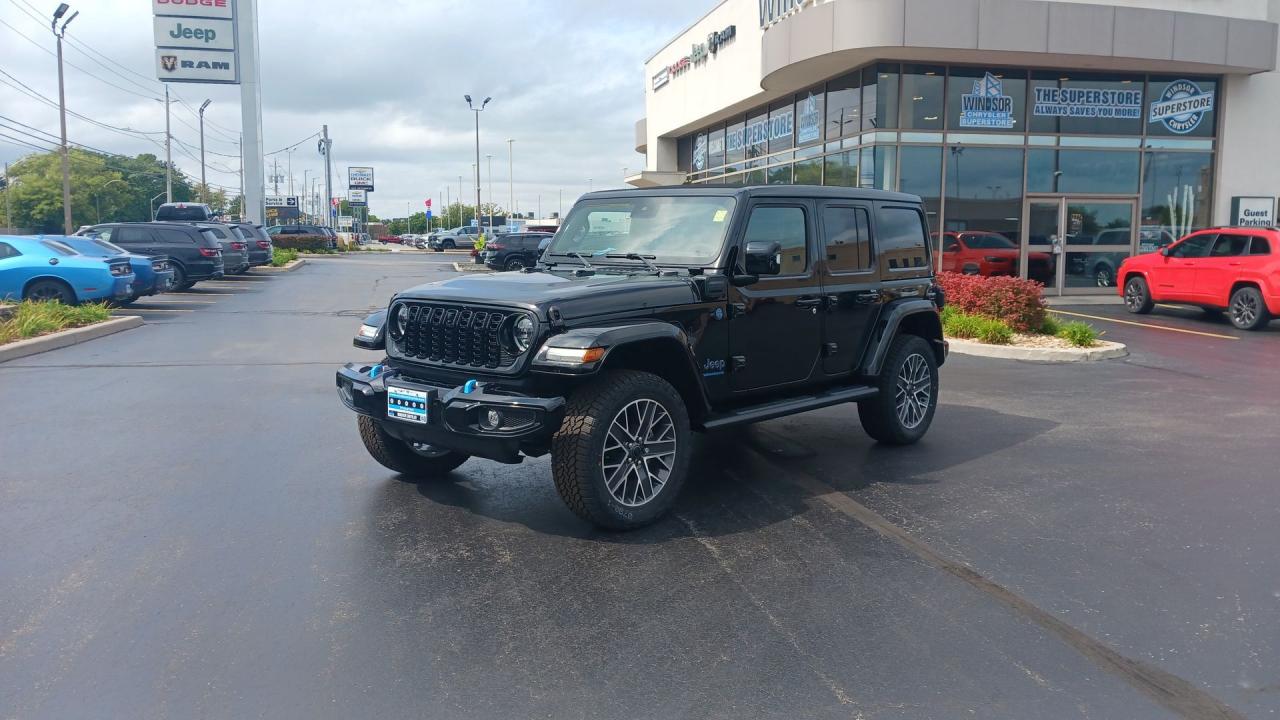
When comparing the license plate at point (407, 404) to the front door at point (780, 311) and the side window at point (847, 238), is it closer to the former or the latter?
the front door at point (780, 311)

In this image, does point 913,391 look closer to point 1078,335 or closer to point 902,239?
point 902,239

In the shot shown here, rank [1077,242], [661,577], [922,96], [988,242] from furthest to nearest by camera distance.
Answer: [1077,242] < [988,242] < [922,96] < [661,577]

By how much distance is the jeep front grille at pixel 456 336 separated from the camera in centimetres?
550

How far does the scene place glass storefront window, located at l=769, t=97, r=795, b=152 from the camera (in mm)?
25188

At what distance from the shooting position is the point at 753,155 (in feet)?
91.0

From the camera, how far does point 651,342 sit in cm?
567

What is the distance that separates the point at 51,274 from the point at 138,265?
7.61 ft

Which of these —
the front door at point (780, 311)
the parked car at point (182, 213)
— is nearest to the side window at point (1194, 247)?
the front door at point (780, 311)

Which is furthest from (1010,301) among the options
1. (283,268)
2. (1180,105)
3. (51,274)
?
(283,268)

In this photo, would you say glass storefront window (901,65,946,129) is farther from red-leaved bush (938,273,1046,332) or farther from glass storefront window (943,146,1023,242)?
red-leaved bush (938,273,1046,332)

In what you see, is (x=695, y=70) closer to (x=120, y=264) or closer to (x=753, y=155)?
(x=753, y=155)

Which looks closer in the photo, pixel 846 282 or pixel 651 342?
pixel 651 342

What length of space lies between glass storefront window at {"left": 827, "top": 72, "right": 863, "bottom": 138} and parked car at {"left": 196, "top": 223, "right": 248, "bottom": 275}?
16361 millimetres

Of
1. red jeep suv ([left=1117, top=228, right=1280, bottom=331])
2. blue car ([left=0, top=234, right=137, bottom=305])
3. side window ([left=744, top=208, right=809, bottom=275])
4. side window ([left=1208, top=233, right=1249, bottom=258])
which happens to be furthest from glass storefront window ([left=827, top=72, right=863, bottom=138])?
side window ([left=744, top=208, right=809, bottom=275])
